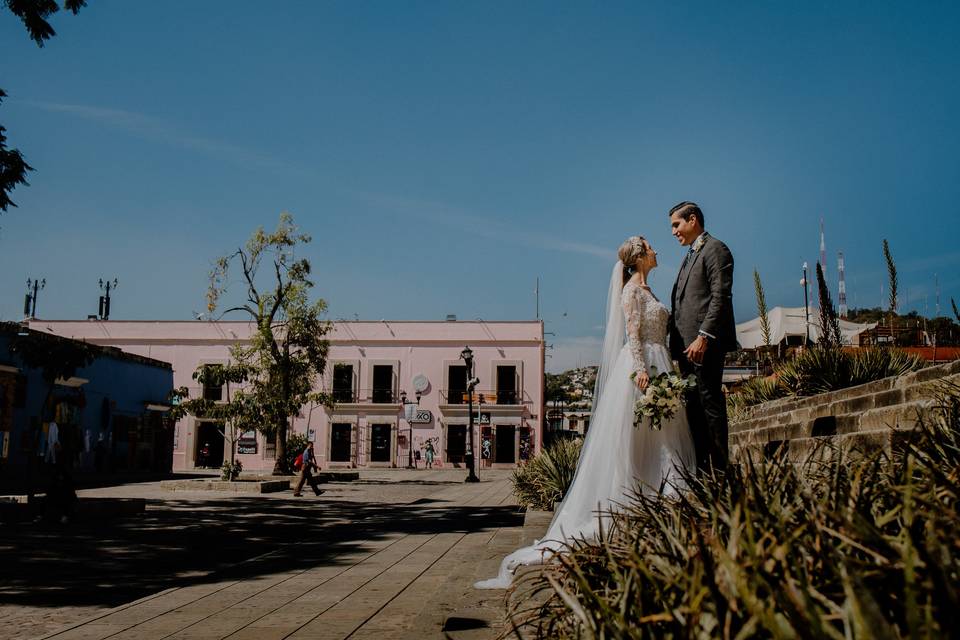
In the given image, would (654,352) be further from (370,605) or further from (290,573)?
(290,573)

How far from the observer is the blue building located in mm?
20203

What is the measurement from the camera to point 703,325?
13.7 feet

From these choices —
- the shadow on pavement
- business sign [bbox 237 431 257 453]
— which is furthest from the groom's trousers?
business sign [bbox 237 431 257 453]

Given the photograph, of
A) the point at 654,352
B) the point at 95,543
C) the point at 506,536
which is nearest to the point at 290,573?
the point at 506,536

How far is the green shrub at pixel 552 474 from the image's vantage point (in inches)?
301

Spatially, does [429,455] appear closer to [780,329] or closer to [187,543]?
[780,329]

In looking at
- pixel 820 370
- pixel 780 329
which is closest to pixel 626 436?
pixel 820 370

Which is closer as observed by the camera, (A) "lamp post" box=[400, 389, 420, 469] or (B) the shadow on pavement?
(B) the shadow on pavement

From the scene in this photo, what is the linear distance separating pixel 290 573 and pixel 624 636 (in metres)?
4.44

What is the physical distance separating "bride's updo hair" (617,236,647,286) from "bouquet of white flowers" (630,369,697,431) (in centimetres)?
88

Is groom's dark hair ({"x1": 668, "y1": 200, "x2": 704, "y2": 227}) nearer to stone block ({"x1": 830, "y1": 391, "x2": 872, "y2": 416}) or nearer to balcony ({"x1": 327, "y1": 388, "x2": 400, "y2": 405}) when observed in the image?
stone block ({"x1": 830, "y1": 391, "x2": 872, "y2": 416})

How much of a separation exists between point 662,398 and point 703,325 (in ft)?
1.59

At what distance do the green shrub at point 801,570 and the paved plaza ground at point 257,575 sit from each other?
131 centimetres

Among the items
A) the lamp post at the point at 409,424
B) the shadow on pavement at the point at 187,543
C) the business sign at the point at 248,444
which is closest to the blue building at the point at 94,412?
the shadow on pavement at the point at 187,543
